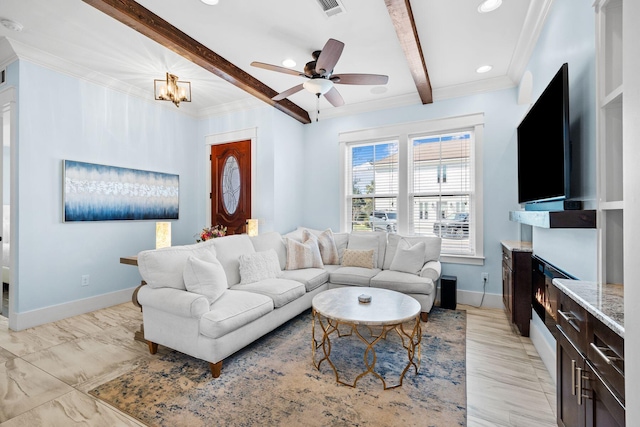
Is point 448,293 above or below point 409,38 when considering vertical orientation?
below

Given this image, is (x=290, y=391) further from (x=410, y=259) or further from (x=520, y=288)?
(x=520, y=288)

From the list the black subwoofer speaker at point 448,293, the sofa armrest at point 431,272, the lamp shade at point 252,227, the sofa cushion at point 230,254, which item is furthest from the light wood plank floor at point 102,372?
the lamp shade at point 252,227

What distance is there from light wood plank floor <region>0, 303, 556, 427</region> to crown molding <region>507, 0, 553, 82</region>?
2.91 m

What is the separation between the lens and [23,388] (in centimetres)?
215

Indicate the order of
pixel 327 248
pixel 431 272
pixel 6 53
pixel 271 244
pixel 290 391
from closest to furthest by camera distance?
pixel 290 391 < pixel 6 53 < pixel 431 272 < pixel 271 244 < pixel 327 248

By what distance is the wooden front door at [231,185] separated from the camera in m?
4.86

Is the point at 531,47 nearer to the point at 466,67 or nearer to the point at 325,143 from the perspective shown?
the point at 466,67

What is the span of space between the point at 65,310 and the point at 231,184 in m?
2.67

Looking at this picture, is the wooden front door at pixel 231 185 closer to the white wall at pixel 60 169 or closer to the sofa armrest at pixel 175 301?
the white wall at pixel 60 169

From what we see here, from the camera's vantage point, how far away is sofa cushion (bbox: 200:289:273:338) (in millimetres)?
2250

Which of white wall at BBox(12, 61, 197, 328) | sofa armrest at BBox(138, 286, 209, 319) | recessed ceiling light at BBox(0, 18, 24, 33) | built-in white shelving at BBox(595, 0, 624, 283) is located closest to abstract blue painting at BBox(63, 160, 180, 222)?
white wall at BBox(12, 61, 197, 328)

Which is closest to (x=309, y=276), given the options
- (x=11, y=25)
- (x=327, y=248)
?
(x=327, y=248)

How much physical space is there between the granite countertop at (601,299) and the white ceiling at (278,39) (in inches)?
91.2

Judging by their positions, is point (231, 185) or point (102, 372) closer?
point (102, 372)
